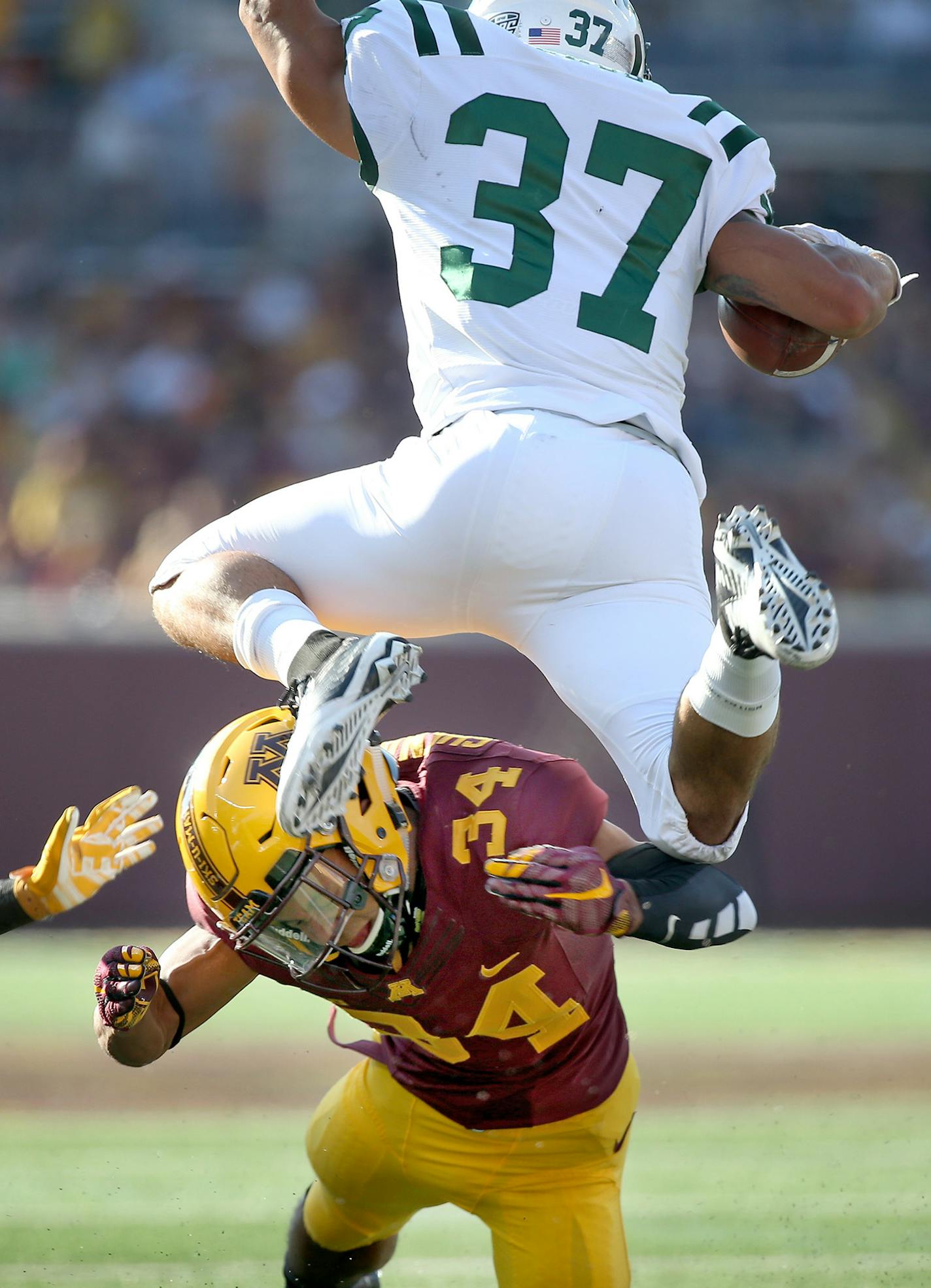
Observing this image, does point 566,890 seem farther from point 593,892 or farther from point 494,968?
point 494,968

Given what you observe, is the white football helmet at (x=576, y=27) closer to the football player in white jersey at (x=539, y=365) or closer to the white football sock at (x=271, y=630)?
the football player in white jersey at (x=539, y=365)

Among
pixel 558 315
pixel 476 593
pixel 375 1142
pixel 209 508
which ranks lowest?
pixel 209 508

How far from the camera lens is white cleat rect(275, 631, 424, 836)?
2334 mm

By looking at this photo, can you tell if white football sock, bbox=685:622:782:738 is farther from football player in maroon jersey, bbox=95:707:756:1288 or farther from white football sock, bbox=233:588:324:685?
white football sock, bbox=233:588:324:685

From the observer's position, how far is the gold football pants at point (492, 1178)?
2596mm

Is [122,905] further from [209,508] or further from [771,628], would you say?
[771,628]

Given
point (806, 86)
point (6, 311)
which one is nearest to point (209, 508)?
point (6, 311)

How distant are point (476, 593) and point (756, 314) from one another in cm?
82

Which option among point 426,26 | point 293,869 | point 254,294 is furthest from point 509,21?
point 254,294

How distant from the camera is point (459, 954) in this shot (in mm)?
2547

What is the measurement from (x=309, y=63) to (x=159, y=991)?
1741 mm

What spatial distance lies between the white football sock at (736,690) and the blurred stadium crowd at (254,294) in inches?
256

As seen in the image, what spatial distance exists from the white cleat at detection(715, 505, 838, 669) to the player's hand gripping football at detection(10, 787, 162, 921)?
4.11 ft

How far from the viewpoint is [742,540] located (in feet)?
7.62
